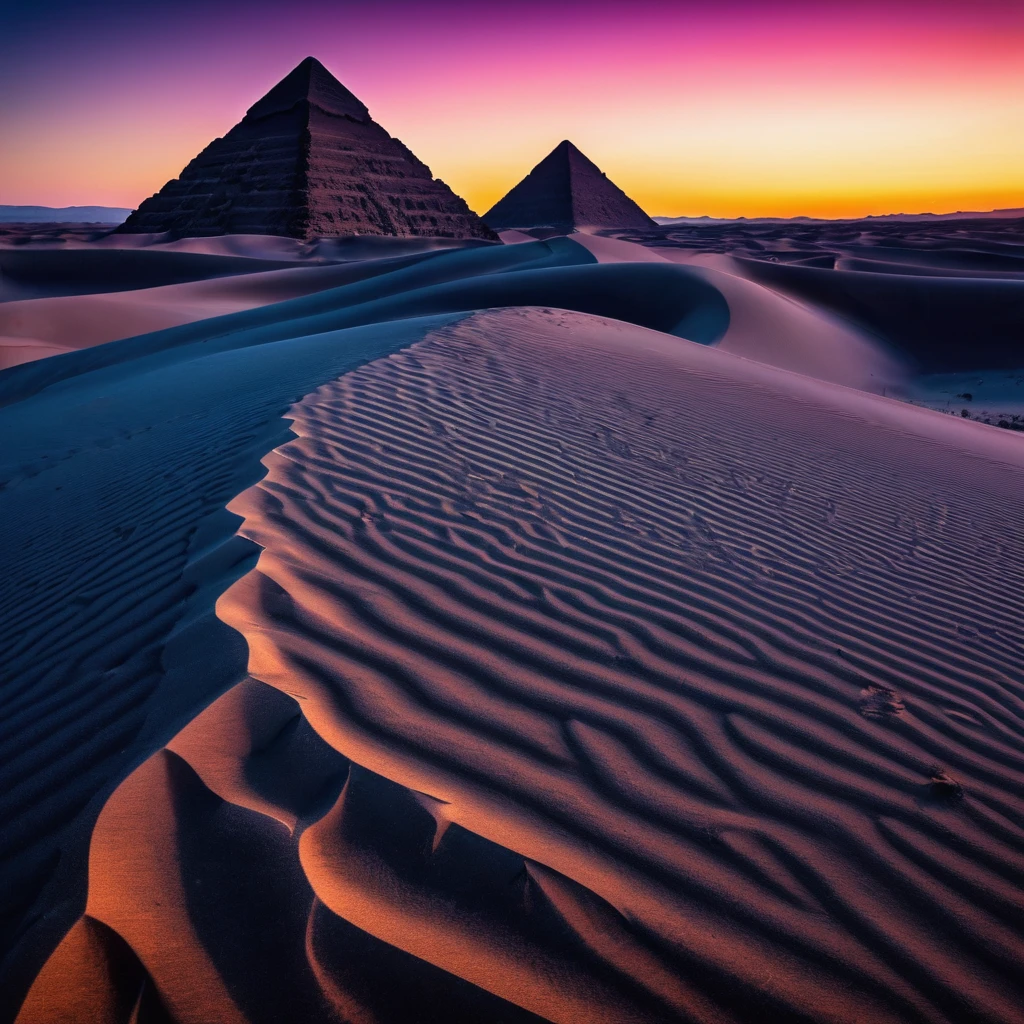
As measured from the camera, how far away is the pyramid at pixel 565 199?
76.9 meters

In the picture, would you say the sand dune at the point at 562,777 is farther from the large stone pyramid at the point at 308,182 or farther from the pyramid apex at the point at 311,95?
the pyramid apex at the point at 311,95

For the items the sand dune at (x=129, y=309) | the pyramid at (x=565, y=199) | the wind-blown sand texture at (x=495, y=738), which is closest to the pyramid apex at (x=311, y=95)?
the pyramid at (x=565, y=199)

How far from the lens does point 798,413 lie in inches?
273

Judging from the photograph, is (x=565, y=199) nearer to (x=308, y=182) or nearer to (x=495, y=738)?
(x=308, y=182)

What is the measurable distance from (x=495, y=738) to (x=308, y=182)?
155ft

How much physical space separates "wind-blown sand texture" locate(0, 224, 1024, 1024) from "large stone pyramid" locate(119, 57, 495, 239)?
138 ft

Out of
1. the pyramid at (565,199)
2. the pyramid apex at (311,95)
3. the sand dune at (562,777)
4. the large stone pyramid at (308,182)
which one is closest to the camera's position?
the sand dune at (562,777)

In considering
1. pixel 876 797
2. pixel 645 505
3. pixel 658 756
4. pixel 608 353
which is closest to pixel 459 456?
pixel 645 505

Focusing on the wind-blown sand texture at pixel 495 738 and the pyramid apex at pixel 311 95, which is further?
the pyramid apex at pixel 311 95

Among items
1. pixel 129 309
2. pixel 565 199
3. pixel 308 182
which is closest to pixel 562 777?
pixel 129 309

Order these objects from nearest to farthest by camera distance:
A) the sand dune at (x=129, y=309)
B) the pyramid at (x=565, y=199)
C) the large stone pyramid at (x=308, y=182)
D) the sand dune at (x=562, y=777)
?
the sand dune at (x=562, y=777), the sand dune at (x=129, y=309), the large stone pyramid at (x=308, y=182), the pyramid at (x=565, y=199)

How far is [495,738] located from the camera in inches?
81.2

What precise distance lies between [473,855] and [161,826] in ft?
2.29

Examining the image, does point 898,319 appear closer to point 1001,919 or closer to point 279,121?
point 1001,919
